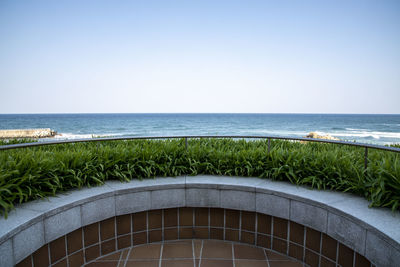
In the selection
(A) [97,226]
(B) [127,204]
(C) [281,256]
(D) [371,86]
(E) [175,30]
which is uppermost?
(E) [175,30]

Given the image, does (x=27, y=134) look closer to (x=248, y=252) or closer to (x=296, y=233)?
(x=248, y=252)

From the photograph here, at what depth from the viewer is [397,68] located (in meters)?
44.8

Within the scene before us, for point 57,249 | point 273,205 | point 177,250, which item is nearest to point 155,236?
point 177,250

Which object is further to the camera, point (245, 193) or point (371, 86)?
point (371, 86)

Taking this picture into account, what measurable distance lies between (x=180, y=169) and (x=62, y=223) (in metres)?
1.83

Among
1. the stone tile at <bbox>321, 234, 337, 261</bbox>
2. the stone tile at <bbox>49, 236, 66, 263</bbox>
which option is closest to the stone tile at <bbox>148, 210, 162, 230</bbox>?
the stone tile at <bbox>49, 236, 66, 263</bbox>

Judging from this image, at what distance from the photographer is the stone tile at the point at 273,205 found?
307 centimetres

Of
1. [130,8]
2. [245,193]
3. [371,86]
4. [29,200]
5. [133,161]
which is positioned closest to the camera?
[29,200]

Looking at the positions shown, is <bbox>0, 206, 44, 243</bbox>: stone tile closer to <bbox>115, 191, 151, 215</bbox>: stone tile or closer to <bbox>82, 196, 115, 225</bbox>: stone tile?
<bbox>82, 196, 115, 225</bbox>: stone tile

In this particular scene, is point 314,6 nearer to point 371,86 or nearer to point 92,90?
point 371,86

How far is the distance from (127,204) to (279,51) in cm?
3825

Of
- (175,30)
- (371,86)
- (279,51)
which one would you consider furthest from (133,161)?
(371,86)

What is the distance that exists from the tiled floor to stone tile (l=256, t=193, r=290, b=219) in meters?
0.56

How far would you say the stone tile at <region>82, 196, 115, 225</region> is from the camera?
2.87 m
